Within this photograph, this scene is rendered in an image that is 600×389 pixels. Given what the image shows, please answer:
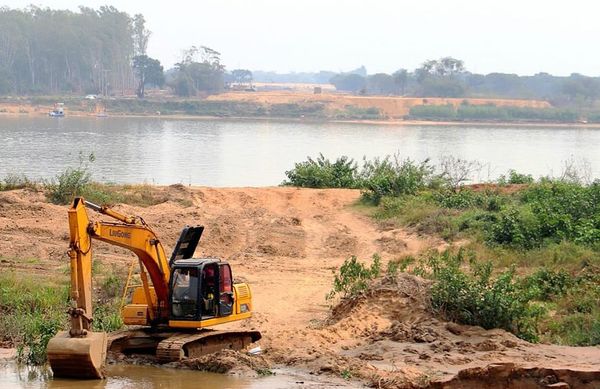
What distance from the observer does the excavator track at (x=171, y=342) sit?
13.8 metres

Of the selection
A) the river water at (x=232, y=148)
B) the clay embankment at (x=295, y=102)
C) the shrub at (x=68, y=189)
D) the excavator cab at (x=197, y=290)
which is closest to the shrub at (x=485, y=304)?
the excavator cab at (x=197, y=290)

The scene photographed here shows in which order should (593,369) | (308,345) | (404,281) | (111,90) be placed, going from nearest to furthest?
(593,369)
(308,345)
(404,281)
(111,90)

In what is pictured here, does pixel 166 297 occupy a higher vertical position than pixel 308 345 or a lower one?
higher

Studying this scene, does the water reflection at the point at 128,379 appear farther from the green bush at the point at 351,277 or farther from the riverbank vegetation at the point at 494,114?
the riverbank vegetation at the point at 494,114

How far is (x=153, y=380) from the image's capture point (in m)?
13.5

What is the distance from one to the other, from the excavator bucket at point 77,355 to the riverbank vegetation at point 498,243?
565 centimetres

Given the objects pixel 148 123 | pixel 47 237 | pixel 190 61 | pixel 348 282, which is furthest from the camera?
pixel 190 61

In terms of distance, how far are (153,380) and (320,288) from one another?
692 cm

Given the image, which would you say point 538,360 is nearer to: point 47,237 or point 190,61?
point 47,237

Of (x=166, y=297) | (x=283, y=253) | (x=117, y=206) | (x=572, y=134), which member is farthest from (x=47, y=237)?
(x=572, y=134)

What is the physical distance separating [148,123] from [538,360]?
80.4 metres

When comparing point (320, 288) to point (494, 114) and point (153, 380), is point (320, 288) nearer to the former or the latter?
point (153, 380)

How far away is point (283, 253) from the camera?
23641 millimetres

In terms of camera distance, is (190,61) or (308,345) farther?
(190,61)
